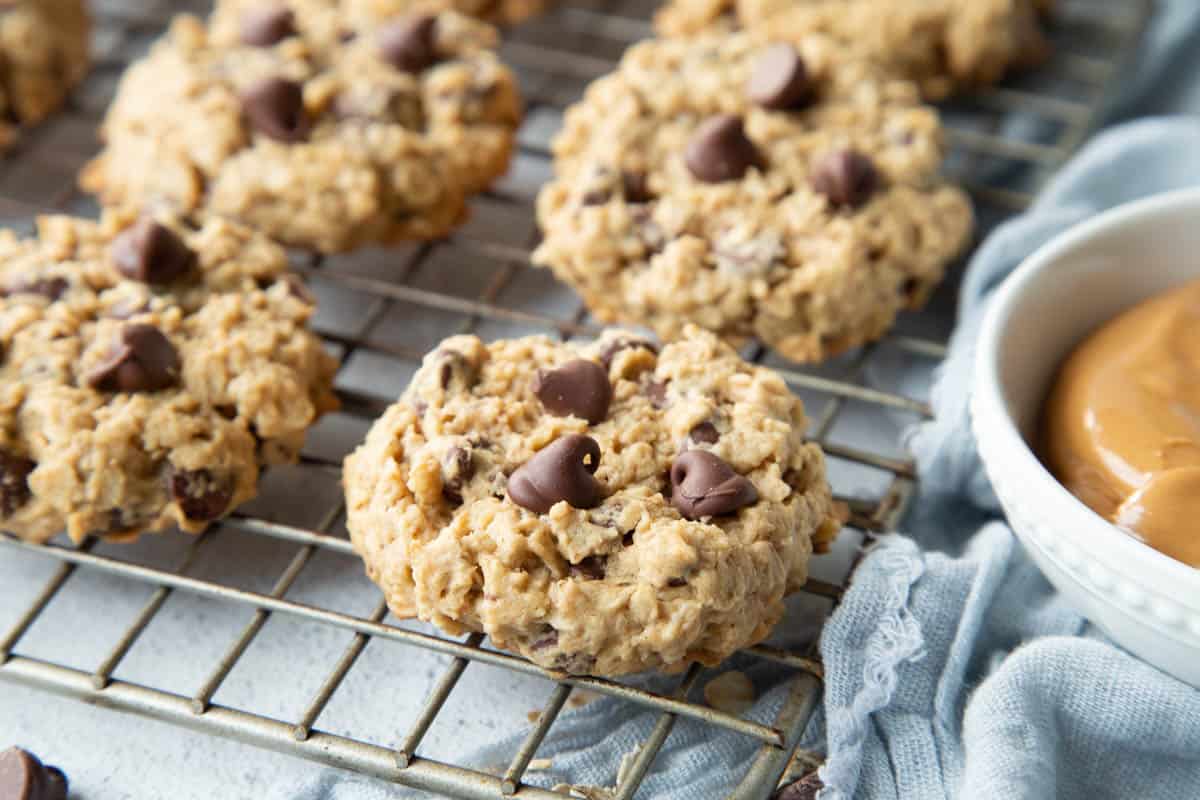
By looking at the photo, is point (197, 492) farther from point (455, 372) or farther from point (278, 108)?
point (278, 108)

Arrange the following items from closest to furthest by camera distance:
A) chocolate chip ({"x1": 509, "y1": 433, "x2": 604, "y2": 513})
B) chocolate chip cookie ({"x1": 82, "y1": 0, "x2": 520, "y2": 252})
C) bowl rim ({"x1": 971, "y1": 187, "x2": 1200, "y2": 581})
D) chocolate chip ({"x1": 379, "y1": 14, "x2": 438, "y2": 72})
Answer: bowl rim ({"x1": 971, "y1": 187, "x2": 1200, "y2": 581}), chocolate chip ({"x1": 509, "y1": 433, "x2": 604, "y2": 513}), chocolate chip cookie ({"x1": 82, "y1": 0, "x2": 520, "y2": 252}), chocolate chip ({"x1": 379, "y1": 14, "x2": 438, "y2": 72})

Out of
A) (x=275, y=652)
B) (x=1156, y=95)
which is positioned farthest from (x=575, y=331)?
(x=1156, y=95)

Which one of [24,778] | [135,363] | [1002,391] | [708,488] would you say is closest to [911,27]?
[1002,391]

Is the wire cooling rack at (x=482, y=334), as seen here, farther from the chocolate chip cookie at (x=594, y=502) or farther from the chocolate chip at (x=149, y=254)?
the chocolate chip at (x=149, y=254)

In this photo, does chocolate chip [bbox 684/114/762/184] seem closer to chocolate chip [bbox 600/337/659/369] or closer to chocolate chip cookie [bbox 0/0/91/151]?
chocolate chip [bbox 600/337/659/369]

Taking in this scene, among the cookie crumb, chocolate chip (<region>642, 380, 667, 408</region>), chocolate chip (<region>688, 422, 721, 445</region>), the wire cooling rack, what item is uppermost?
chocolate chip (<region>688, 422, 721, 445</region>)

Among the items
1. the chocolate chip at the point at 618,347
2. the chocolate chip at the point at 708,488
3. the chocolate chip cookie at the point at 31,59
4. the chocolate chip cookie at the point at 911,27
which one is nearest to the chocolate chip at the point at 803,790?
the chocolate chip at the point at 708,488

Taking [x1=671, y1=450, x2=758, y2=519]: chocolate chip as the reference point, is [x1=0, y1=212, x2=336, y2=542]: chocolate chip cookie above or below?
below

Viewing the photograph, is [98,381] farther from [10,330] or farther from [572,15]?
[572,15]

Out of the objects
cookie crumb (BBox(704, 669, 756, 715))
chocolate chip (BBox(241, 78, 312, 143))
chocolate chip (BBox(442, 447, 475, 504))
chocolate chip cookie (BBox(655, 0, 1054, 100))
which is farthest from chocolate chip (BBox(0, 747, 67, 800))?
chocolate chip cookie (BBox(655, 0, 1054, 100))
